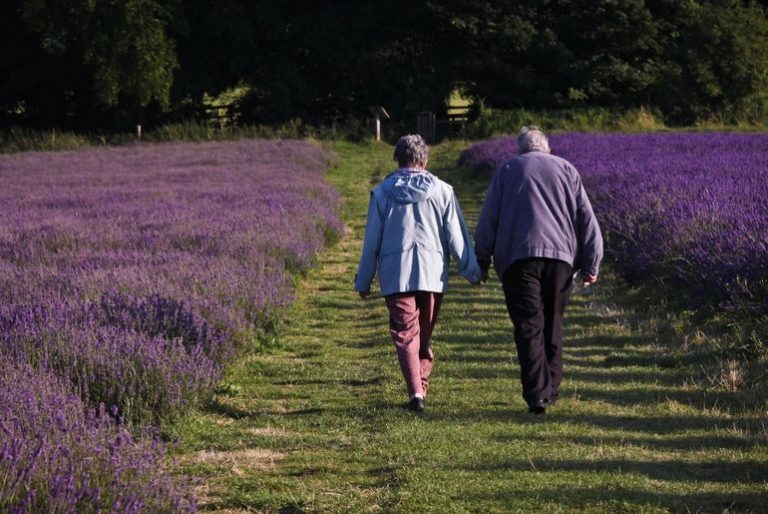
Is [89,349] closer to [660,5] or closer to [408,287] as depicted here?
[408,287]

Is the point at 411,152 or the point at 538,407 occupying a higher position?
the point at 411,152

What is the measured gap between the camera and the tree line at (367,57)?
41188 millimetres

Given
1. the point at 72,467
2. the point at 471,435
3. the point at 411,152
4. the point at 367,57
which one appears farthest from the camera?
the point at 367,57

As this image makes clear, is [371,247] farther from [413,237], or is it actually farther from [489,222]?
[489,222]

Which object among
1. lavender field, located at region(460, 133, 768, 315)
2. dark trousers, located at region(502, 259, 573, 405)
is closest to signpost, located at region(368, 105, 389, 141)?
lavender field, located at region(460, 133, 768, 315)

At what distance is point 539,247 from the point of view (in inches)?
291

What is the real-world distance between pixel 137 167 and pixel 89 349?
784 inches

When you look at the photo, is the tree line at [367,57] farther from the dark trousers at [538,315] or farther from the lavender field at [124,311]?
the dark trousers at [538,315]

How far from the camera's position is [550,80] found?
141 feet

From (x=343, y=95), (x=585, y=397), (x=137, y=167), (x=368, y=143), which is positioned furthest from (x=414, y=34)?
(x=585, y=397)

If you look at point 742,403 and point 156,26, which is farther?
point 156,26

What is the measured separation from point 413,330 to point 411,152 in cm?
110

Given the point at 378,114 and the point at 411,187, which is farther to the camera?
the point at 378,114

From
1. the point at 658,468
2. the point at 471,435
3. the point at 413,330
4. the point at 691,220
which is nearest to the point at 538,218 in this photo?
the point at 413,330
